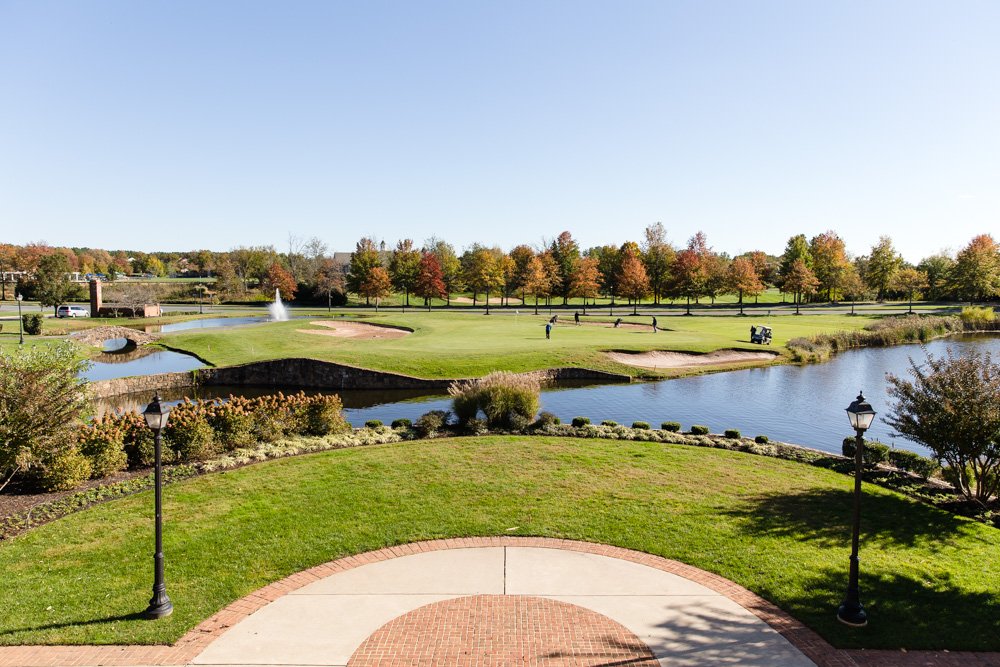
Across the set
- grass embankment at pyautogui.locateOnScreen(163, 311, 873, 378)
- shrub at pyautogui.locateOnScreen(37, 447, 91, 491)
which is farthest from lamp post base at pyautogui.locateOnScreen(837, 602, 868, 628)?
grass embankment at pyautogui.locateOnScreen(163, 311, 873, 378)

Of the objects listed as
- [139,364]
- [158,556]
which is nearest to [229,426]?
[158,556]

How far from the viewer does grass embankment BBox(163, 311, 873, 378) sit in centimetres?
3312

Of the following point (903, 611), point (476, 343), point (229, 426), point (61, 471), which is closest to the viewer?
point (903, 611)

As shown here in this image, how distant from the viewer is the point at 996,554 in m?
10.8

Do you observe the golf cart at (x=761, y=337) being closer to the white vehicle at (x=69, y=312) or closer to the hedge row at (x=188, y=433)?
the hedge row at (x=188, y=433)

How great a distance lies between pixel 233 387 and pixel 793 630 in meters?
28.9

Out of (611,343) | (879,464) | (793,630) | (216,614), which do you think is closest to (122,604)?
(216,614)

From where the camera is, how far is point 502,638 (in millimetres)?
8086

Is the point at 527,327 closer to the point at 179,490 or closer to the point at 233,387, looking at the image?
the point at 233,387

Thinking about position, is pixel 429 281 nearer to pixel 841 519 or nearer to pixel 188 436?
pixel 188 436

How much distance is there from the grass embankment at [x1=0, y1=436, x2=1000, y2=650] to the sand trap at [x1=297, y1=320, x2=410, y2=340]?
3064cm

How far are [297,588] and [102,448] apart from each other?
27.9 feet

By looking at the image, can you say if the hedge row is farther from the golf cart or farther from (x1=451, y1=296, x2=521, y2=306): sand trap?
(x1=451, y1=296, x2=521, y2=306): sand trap

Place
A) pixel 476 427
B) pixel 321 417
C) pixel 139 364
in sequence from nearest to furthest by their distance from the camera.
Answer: pixel 321 417
pixel 476 427
pixel 139 364
